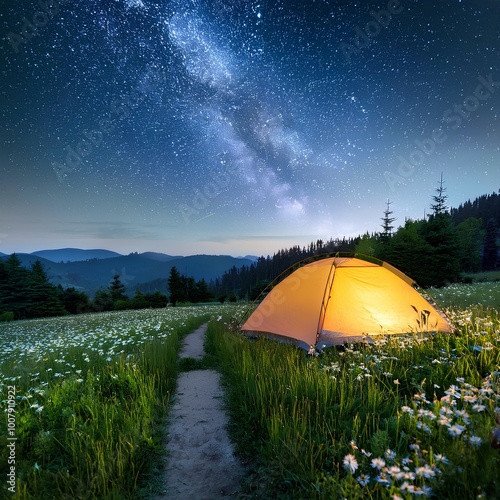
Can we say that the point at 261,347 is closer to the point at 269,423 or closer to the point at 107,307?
the point at 269,423

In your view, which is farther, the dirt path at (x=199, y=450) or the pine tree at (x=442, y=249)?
the pine tree at (x=442, y=249)

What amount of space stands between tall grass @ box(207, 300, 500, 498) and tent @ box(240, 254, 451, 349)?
1412 millimetres

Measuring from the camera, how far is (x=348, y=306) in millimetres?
8461

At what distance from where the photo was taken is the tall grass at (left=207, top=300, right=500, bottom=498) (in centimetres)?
229

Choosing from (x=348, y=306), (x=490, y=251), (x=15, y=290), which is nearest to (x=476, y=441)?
(x=348, y=306)

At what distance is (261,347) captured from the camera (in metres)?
7.85

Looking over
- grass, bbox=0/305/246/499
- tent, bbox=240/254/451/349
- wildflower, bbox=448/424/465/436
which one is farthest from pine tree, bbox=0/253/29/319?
wildflower, bbox=448/424/465/436

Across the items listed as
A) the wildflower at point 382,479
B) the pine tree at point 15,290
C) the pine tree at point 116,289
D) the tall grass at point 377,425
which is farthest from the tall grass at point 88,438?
the pine tree at point 116,289

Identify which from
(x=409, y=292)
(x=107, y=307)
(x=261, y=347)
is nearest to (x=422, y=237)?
(x=409, y=292)

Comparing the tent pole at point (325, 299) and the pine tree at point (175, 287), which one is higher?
the tent pole at point (325, 299)

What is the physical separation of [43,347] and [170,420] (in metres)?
8.20

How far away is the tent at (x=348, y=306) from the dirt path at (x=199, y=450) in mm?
3125

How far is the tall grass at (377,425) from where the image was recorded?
2295 mm

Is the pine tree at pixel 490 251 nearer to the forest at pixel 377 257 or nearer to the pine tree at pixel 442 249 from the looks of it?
the forest at pixel 377 257
